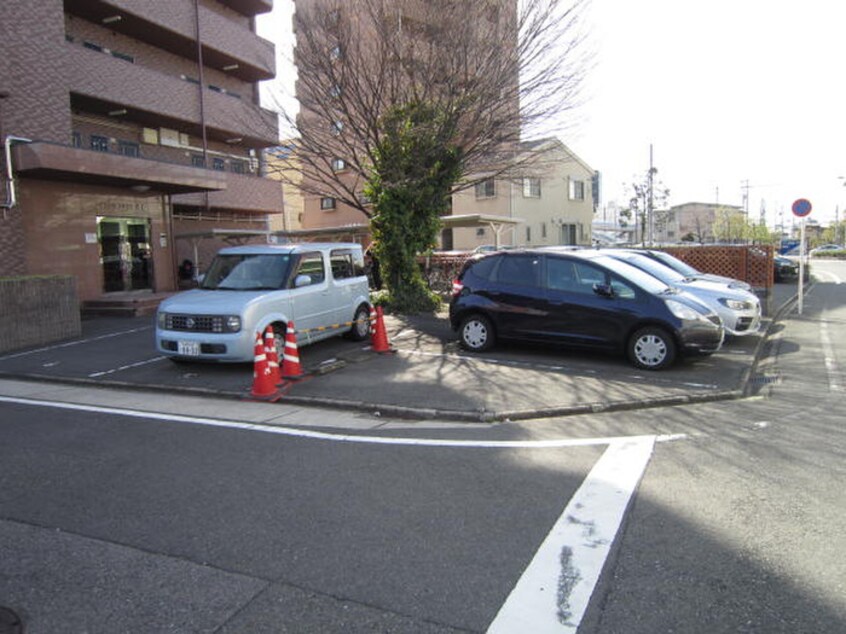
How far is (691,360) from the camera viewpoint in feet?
29.8

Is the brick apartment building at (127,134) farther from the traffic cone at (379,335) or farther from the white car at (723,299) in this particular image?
the white car at (723,299)

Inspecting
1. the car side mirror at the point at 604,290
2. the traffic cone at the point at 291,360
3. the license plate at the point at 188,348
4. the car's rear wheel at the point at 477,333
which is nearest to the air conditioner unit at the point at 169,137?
the license plate at the point at 188,348

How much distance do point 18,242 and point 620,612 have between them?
54.5ft

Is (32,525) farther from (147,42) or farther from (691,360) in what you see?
(147,42)

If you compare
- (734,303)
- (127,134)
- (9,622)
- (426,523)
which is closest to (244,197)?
(127,134)

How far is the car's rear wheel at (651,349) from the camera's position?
27.4 feet

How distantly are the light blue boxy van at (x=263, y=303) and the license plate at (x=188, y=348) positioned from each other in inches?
0.6

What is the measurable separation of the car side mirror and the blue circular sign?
876 centimetres

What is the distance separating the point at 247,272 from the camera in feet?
31.2

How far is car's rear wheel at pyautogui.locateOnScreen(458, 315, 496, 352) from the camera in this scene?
9.97 metres

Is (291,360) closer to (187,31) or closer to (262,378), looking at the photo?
(262,378)

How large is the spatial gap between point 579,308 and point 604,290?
448 millimetres

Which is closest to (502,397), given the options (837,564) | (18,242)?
(837,564)

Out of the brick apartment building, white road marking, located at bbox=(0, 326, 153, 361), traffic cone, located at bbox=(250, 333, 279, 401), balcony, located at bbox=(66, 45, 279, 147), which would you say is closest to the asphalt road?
traffic cone, located at bbox=(250, 333, 279, 401)
